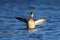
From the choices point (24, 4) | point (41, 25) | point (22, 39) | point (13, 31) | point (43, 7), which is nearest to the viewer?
point (22, 39)

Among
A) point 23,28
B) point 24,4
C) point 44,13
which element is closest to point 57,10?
point 44,13

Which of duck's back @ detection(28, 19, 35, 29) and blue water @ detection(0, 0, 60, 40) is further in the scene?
duck's back @ detection(28, 19, 35, 29)

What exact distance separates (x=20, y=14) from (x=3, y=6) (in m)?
3.54

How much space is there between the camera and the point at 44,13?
790 inches

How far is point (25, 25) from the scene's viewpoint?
1588cm

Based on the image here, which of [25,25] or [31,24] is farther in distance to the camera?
[25,25]

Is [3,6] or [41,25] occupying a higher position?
[3,6]

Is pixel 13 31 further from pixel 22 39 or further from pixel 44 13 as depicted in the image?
pixel 44 13

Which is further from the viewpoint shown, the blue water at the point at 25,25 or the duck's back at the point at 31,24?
the duck's back at the point at 31,24

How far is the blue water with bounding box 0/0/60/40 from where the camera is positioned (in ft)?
44.2

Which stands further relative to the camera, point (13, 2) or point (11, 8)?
point (13, 2)

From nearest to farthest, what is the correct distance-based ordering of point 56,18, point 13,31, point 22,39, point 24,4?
point 22,39
point 13,31
point 56,18
point 24,4

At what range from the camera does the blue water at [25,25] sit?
1346 cm

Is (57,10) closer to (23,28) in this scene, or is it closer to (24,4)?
(24,4)
